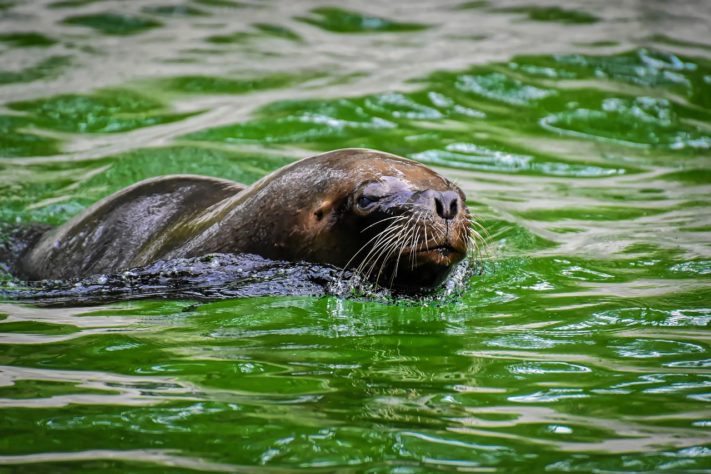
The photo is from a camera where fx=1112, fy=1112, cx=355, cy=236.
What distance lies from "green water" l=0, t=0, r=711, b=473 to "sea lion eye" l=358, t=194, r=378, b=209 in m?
0.49

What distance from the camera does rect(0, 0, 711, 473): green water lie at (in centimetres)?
377

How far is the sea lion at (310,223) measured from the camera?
5.32 metres

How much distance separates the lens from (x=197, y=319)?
543 cm

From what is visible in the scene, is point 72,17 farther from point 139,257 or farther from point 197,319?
point 197,319

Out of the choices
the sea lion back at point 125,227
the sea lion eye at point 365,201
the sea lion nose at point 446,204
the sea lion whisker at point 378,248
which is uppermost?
the sea lion nose at point 446,204

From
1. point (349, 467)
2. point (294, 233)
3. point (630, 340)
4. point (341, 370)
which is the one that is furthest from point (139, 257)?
point (349, 467)

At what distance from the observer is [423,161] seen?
9.83 meters

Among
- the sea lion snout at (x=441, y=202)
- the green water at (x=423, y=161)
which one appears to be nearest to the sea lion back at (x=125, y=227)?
the green water at (x=423, y=161)

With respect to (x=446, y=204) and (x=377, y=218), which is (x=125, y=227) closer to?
(x=377, y=218)

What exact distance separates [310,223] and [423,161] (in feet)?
13.8

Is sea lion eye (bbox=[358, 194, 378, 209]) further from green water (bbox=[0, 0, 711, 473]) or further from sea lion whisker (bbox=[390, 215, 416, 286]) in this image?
green water (bbox=[0, 0, 711, 473])

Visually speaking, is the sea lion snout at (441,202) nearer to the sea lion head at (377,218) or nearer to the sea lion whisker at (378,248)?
the sea lion head at (377,218)

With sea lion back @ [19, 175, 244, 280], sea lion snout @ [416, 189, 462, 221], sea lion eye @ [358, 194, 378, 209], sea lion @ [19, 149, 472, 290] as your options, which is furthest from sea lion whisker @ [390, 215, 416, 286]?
sea lion back @ [19, 175, 244, 280]

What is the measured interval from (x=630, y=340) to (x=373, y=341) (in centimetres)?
117
